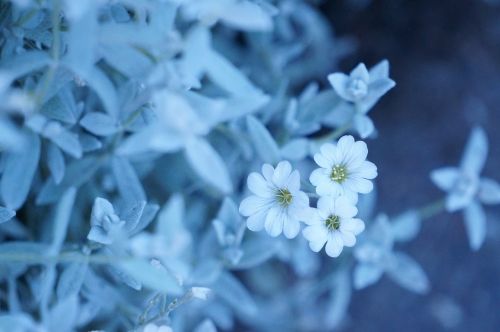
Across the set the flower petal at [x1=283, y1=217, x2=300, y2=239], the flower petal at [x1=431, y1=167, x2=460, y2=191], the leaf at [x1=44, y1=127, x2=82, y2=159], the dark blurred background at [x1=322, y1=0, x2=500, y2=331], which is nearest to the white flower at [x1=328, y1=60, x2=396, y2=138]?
the flower petal at [x1=283, y1=217, x2=300, y2=239]

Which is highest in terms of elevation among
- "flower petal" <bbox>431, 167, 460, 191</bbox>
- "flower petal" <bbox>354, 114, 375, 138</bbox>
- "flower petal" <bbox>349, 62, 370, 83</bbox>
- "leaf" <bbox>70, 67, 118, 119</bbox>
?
"leaf" <bbox>70, 67, 118, 119</bbox>

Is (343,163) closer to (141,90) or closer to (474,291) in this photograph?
(141,90)

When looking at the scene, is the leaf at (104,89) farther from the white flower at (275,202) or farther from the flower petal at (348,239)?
the flower petal at (348,239)

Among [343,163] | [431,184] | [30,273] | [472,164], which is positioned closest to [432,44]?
[431,184]

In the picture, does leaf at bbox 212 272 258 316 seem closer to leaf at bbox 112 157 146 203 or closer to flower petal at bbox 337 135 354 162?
leaf at bbox 112 157 146 203

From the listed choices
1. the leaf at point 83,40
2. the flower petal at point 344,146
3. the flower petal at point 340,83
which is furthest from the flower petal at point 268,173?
the leaf at point 83,40
